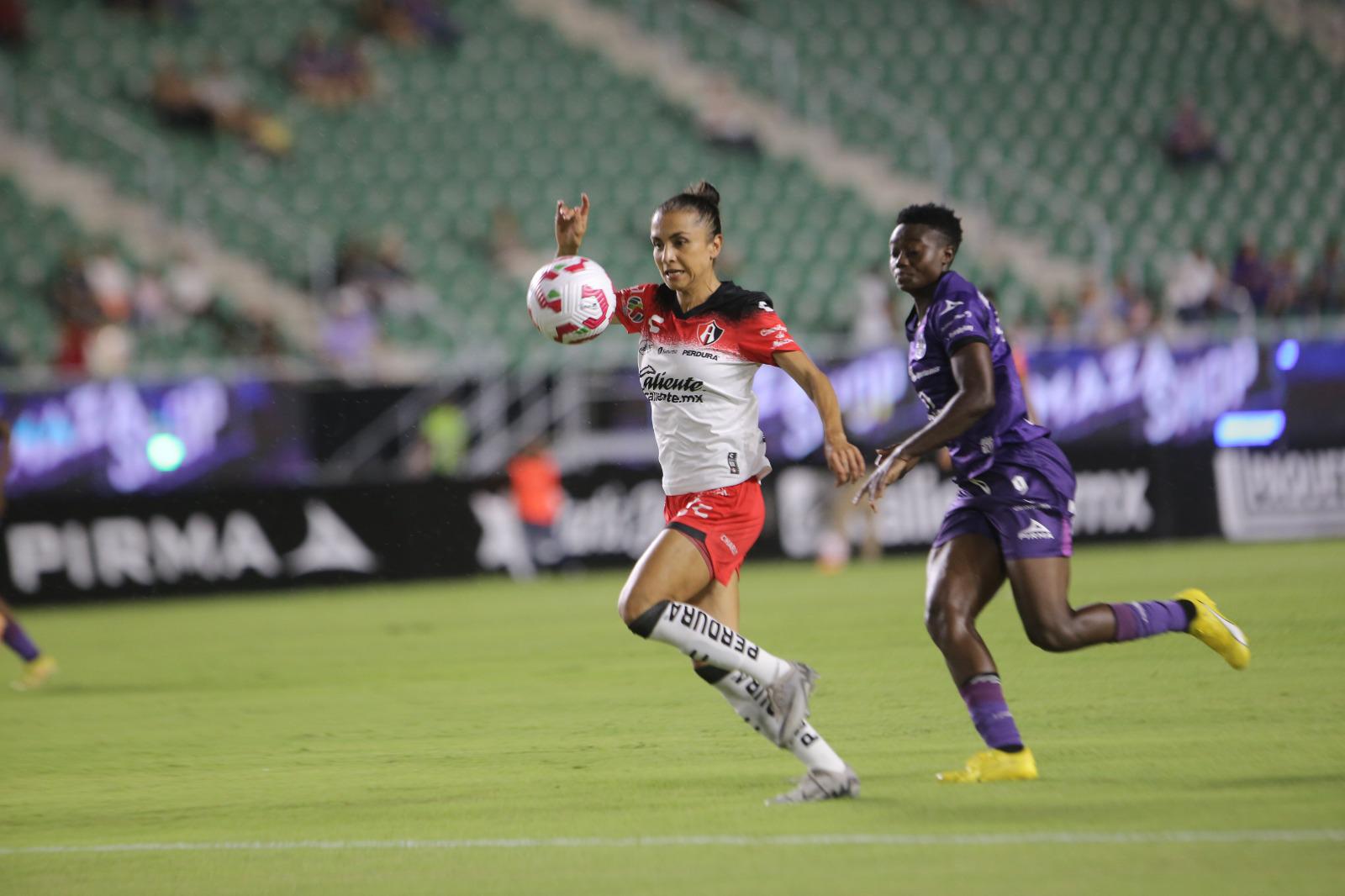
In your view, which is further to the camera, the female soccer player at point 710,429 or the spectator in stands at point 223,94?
the spectator in stands at point 223,94

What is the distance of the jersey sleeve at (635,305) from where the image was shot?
23.4ft

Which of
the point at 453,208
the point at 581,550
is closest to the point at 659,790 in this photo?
the point at 581,550

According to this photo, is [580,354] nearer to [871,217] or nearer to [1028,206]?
[871,217]

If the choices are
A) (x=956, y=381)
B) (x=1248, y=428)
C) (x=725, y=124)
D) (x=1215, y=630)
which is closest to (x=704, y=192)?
(x=956, y=381)

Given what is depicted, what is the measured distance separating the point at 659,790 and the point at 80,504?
1457cm

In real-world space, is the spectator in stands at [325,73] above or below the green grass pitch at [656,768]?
above

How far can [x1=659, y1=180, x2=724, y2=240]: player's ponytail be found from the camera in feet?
22.2

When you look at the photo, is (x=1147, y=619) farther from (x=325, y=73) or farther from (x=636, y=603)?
(x=325, y=73)

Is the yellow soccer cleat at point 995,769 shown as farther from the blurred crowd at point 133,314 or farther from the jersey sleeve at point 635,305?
the blurred crowd at point 133,314

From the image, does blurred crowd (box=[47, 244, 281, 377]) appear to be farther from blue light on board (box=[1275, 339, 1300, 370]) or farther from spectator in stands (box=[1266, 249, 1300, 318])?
spectator in stands (box=[1266, 249, 1300, 318])

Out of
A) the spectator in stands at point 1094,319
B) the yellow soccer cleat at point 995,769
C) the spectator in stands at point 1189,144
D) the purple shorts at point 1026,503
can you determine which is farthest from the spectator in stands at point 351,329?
the yellow soccer cleat at point 995,769

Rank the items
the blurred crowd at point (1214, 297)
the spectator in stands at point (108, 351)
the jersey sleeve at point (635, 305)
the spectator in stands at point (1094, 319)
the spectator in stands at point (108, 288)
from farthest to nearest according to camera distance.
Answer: the blurred crowd at point (1214, 297) < the spectator in stands at point (108, 288) < the spectator in stands at point (1094, 319) < the spectator in stands at point (108, 351) < the jersey sleeve at point (635, 305)

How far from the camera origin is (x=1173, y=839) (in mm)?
5293

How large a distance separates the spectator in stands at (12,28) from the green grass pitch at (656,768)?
52.1 ft
